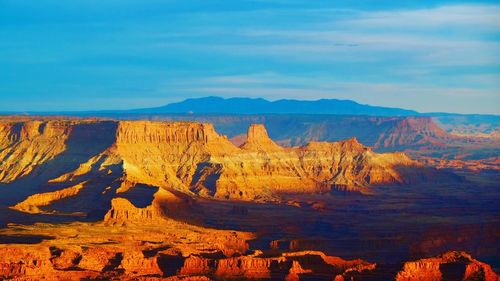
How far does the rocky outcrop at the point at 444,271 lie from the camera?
97.1 m

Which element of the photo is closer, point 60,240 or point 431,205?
point 60,240

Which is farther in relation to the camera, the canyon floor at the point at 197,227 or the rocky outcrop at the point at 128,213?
the rocky outcrop at the point at 128,213

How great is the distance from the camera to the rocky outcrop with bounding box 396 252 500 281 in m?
97.1

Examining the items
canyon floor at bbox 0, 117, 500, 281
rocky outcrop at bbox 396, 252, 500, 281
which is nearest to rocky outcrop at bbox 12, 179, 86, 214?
canyon floor at bbox 0, 117, 500, 281

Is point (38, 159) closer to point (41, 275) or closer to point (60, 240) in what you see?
point (60, 240)

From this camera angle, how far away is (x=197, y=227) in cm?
14825

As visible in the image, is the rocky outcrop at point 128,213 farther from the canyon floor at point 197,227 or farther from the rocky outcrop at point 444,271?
the rocky outcrop at point 444,271

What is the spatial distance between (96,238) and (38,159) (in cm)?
7256

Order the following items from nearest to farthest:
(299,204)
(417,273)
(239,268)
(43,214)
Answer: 1. (417,273)
2. (239,268)
3. (43,214)
4. (299,204)

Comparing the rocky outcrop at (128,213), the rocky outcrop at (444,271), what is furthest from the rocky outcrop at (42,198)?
the rocky outcrop at (444,271)

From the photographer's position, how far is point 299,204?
18375cm

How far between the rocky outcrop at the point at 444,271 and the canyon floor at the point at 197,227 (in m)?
0.11

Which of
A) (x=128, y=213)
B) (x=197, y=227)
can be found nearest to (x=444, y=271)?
(x=197, y=227)

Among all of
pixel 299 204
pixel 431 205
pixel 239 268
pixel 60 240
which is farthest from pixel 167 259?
pixel 431 205
